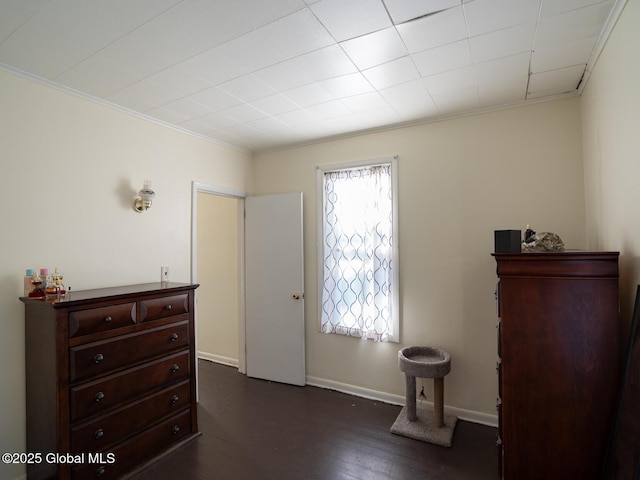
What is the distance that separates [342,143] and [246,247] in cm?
160

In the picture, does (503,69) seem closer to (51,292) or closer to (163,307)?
(163,307)

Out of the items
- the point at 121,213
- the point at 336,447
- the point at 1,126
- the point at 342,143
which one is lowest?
the point at 336,447

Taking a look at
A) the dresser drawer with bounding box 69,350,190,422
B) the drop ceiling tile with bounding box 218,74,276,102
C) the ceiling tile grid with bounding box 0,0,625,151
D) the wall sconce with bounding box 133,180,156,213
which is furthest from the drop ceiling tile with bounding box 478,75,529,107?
the dresser drawer with bounding box 69,350,190,422

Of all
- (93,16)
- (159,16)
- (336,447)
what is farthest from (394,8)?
(336,447)

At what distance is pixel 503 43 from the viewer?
1.74m

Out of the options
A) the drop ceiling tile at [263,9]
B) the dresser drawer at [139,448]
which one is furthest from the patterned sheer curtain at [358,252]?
the drop ceiling tile at [263,9]

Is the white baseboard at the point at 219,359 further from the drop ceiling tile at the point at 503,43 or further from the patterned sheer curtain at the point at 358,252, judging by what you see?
the drop ceiling tile at the point at 503,43

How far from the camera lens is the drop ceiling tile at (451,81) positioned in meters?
2.05

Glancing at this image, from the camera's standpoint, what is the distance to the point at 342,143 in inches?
129

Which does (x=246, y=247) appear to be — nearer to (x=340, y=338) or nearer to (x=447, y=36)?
(x=340, y=338)

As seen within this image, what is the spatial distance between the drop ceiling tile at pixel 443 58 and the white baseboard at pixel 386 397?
2654 mm

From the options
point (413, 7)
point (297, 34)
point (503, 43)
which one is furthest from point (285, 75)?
point (503, 43)

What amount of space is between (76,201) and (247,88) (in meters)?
1.45

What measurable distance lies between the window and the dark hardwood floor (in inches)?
29.3
